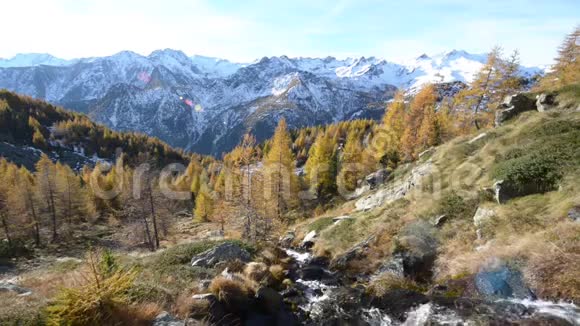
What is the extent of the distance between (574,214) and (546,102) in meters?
20.3

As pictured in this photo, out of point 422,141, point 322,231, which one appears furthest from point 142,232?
point 422,141

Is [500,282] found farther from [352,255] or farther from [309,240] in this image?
A: [309,240]

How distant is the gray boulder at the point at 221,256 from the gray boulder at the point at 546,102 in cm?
2893

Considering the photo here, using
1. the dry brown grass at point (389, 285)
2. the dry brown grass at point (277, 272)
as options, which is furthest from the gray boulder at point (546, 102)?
the dry brown grass at point (277, 272)

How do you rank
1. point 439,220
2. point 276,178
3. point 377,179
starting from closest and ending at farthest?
point 439,220
point 276,178
point 377,179

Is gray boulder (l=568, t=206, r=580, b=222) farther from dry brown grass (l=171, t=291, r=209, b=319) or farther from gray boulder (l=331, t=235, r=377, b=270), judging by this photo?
dry brown grass (l=171, t=291, r=209, b=319)

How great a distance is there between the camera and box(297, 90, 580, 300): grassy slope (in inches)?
496

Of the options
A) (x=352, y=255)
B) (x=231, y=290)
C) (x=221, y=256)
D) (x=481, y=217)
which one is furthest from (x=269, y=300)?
(x=481, y=217)

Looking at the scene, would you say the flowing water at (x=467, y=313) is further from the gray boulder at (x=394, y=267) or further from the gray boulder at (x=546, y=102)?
the gray boulder at (x=546, y=102)

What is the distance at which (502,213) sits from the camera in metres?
17.5

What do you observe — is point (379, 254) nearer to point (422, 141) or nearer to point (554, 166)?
point (554, 166)

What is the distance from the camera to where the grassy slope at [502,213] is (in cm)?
1261

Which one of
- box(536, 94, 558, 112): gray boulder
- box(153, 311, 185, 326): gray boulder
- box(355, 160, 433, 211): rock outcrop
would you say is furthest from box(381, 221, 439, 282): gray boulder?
box(536, 94, 558, 112): gray boulder

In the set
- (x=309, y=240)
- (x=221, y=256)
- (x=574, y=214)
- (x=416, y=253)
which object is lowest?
(x=309, y=240)
